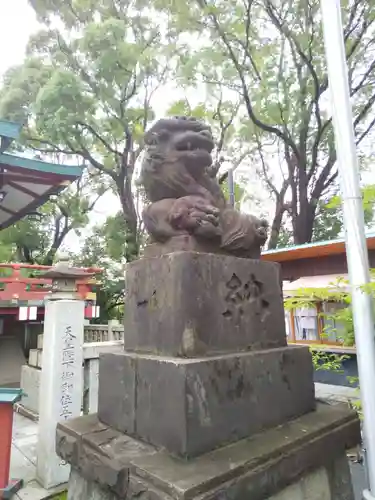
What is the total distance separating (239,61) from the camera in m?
9.10

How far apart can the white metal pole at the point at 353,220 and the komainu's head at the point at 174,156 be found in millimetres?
996

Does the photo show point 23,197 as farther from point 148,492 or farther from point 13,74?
point 148,492

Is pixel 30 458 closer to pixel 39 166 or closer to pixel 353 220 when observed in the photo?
pixel 39 166

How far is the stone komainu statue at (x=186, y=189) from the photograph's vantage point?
1.94 meters

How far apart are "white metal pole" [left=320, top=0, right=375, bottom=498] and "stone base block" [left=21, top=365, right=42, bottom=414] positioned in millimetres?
6651

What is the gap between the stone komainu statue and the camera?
1.94m

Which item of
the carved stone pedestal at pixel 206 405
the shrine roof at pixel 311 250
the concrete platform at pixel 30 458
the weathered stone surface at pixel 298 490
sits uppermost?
the shrine roof at pixel 311 250

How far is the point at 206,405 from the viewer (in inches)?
58.7

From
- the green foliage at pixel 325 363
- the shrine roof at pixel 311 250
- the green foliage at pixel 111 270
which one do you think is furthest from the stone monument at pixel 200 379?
the green foliage at pixel 111 270

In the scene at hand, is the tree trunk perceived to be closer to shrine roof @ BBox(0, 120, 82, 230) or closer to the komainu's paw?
shrine roof @ BBox(0, 120, 82, 230)

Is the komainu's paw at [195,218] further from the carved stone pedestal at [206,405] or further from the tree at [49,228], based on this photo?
the tree at [49,228]

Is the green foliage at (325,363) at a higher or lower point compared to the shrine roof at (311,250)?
lower

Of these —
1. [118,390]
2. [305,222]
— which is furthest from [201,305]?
[305,222]

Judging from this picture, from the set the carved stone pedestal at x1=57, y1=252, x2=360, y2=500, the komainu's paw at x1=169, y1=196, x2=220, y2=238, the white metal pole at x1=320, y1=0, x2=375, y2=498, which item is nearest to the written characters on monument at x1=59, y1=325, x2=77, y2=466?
the carved stone pedestal at x1=57, y1=252, x2=360, y2=500
